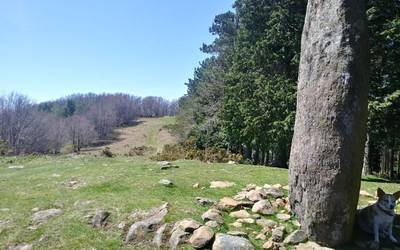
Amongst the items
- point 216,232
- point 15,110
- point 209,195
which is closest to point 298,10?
point 209,195

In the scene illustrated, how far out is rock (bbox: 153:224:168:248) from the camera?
824cm

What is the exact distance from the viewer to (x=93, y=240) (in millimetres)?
8648

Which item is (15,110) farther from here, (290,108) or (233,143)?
(290,108)

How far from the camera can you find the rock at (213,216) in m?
8.80

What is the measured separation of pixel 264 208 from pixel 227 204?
2.90 ft

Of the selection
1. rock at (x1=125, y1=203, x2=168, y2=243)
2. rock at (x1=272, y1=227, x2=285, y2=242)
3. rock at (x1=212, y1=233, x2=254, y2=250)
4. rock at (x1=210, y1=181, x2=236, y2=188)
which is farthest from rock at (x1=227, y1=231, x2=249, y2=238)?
rock at (x1=210, y1=181, x2=236, y2=188)

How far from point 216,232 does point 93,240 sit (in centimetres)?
265

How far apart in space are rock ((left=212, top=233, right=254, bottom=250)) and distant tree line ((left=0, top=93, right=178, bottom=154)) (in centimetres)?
3136

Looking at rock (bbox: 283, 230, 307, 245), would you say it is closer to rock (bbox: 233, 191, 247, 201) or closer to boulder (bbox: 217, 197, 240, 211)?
boulder (bbox: 217, 197, 240, 211)

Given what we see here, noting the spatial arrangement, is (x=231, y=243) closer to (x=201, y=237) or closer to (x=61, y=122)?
(x=201, y=237)

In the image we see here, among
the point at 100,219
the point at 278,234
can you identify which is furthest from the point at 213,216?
the point at 100,219

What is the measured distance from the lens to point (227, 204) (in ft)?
31.9

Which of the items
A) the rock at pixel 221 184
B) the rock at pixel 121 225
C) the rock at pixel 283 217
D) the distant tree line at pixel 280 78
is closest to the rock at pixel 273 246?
the rock at pixel 283 217

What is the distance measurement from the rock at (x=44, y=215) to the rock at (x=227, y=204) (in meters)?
4.07
